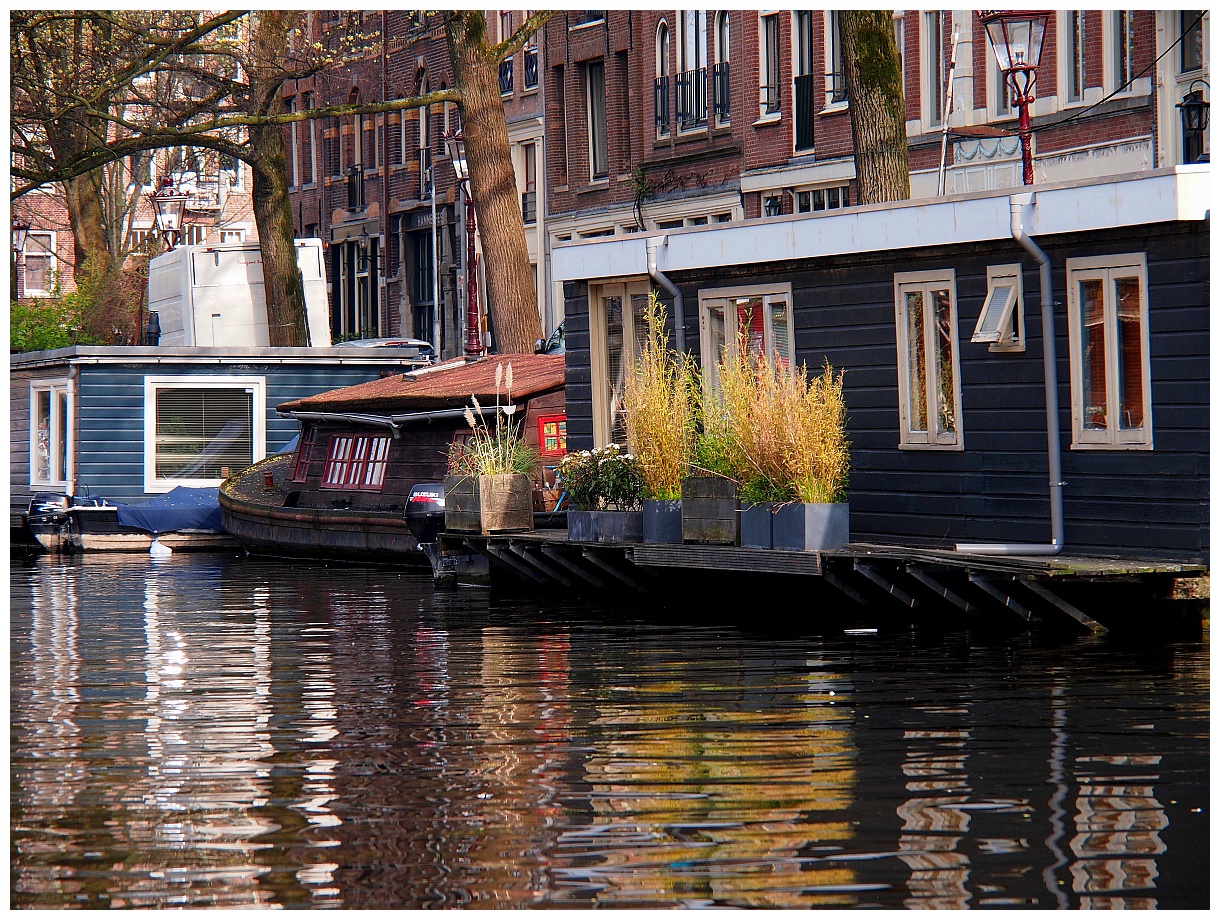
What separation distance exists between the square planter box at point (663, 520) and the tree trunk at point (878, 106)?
393 cm

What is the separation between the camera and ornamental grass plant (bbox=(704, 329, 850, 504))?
15930 millimetres

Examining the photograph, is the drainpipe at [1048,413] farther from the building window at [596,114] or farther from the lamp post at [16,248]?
the lamp post at [16,248]

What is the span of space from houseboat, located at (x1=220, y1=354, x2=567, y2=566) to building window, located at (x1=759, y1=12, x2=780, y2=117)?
9.45 meters

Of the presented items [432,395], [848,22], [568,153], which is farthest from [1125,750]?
[568,153]

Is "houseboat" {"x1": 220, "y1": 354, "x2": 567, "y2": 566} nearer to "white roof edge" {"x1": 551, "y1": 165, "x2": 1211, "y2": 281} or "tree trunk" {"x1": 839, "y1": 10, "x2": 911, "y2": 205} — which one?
"white roof edge" {"x1": 551, "y1": 165, "x2": 1211, "y2": 281}

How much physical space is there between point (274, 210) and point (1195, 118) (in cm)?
1522

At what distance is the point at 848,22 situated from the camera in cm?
1983

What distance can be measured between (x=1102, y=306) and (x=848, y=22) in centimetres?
586

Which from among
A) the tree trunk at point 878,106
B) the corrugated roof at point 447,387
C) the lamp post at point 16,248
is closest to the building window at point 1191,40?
the tree trunk at point 878,106

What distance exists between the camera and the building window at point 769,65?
111 feet

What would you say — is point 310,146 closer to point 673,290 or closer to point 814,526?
point 673,290

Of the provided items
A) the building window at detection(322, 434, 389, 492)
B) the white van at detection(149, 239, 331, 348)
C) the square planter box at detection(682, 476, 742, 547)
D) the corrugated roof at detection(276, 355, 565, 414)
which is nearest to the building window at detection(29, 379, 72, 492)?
the white van at detection(149, 239, 331, 348)

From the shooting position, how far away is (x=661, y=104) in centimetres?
3725

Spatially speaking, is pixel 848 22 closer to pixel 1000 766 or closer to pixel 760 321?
pixel 760 321
